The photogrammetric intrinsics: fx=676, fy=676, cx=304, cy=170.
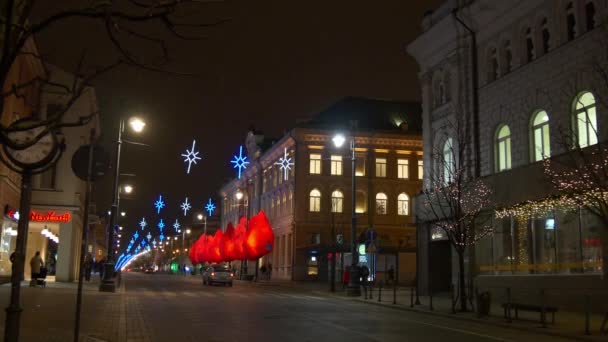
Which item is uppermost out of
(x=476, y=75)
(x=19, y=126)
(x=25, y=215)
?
(x=476, y=75)

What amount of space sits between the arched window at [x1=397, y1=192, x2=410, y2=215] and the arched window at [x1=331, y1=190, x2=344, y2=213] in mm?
5758

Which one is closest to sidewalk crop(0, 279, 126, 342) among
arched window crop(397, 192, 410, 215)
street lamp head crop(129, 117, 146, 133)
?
street lamp head crop(129, 117, 146, 133)

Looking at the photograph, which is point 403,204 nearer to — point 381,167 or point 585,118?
point 381,167

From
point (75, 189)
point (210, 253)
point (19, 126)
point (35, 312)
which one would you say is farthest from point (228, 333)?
point (210, 253)

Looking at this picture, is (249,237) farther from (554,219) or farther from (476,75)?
(554,219)

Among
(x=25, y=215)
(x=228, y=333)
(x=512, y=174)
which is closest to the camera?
(x=25, y=215)

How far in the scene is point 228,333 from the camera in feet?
48.3

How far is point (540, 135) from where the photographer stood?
27.2m

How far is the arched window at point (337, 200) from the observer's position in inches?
2571


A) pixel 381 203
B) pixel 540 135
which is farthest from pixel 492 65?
pixel 381 203

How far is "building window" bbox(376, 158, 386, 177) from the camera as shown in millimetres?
65688

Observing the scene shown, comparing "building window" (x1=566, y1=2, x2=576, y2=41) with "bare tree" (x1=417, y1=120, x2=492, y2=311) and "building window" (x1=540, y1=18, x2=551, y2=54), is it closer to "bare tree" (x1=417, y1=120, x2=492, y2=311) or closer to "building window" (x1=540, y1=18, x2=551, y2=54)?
"building window" (x1=540, y1=18, x2=551, y2=54)

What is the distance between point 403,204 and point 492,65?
36.4 metres

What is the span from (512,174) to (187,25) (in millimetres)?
23031
